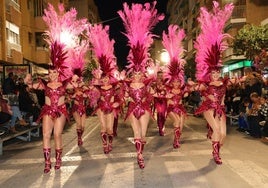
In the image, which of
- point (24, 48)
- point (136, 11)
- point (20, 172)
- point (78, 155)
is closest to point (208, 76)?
point (136, 11)

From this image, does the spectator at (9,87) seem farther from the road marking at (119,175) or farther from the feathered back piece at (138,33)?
the road marking at (119,175)

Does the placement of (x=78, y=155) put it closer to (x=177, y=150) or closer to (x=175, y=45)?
(x=177, y=150)

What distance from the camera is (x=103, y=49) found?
1223 cm

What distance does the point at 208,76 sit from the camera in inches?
369

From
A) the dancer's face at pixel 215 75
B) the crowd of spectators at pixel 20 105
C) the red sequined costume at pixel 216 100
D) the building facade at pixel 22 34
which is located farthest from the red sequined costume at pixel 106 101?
the building facade at pixel 22 34

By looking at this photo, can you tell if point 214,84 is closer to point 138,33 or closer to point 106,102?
point 138,33

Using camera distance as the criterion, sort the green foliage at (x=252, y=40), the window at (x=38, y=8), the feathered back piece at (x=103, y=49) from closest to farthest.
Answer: the feathered back piece at (x=103, y=49)
the green foliage at (x=252, y=40)
the window at (x=38, y=8)

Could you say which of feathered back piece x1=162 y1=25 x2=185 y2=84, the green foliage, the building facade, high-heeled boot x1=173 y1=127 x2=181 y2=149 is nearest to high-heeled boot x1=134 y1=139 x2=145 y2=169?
high-heeled boot x1=173 y1=127 x2=181 y2=149

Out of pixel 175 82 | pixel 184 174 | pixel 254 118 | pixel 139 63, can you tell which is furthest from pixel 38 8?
pixel 184 174

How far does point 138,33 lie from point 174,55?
4.29 meters

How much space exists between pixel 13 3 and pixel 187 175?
28.0 meters

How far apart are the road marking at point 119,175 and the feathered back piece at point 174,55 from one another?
396 centimetres

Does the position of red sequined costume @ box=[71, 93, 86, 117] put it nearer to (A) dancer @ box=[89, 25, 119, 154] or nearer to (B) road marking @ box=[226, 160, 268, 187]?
(A) dancer @ box=[89, 25, 119, 154]

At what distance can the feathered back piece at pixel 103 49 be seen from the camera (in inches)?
458
